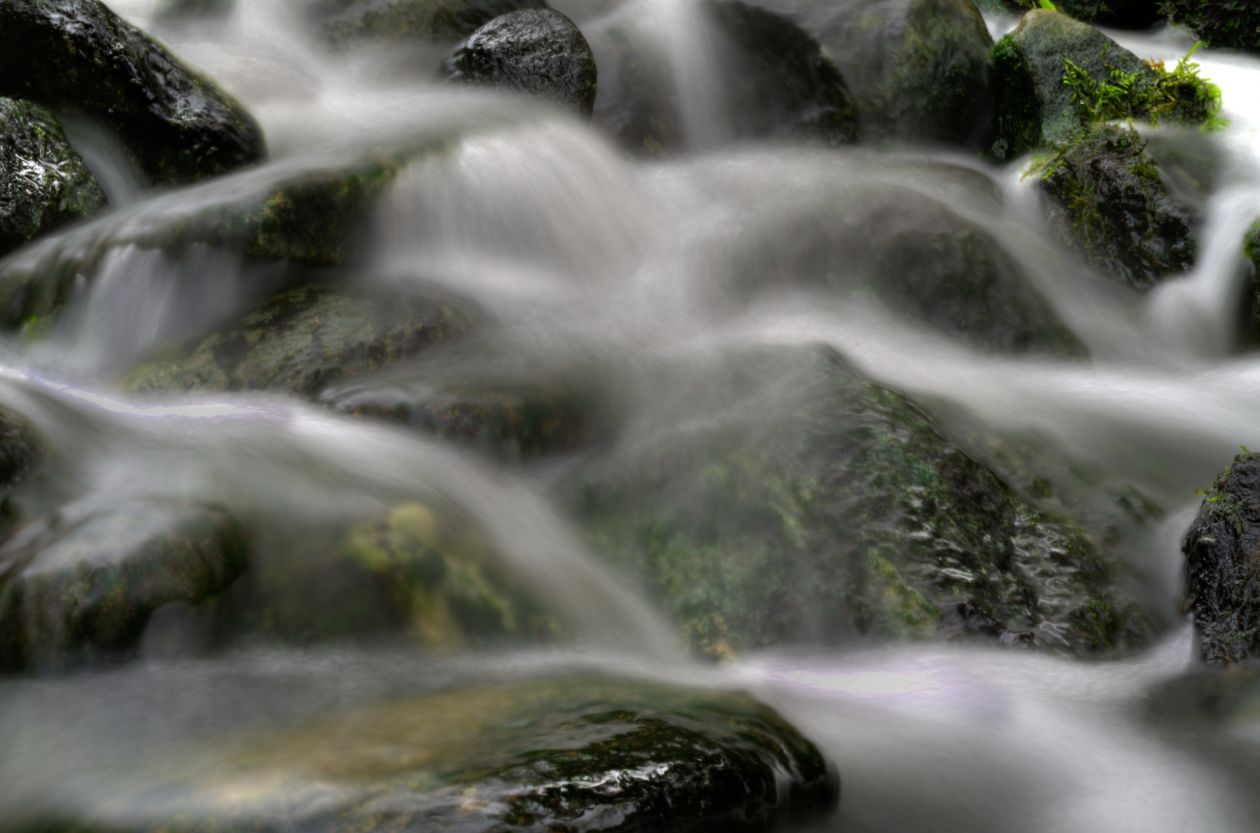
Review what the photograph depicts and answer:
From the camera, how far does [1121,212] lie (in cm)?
646

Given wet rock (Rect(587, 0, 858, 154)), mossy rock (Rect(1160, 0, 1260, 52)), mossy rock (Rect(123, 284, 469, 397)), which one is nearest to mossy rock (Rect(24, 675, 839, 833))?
mossy rock (Rect(123, 284, 469, 397))

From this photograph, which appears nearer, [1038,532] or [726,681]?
[726,681]

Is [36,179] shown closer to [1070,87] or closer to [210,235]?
[210,235]

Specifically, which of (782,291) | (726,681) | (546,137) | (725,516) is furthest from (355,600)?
(546,137)

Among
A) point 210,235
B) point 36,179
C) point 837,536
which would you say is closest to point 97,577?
point 837,536

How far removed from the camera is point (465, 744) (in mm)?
2252

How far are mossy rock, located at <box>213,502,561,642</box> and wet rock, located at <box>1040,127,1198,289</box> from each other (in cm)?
477

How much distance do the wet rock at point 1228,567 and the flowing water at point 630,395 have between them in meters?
0.13

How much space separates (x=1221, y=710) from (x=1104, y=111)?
17.0 ft

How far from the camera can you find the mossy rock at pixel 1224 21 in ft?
27.5

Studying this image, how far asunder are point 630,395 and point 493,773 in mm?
2392

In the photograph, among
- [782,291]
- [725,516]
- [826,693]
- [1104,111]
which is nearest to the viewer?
[826,693]

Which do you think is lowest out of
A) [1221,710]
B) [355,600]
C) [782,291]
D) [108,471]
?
[1221,710]

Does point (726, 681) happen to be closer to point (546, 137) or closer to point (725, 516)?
point (725, 516)
